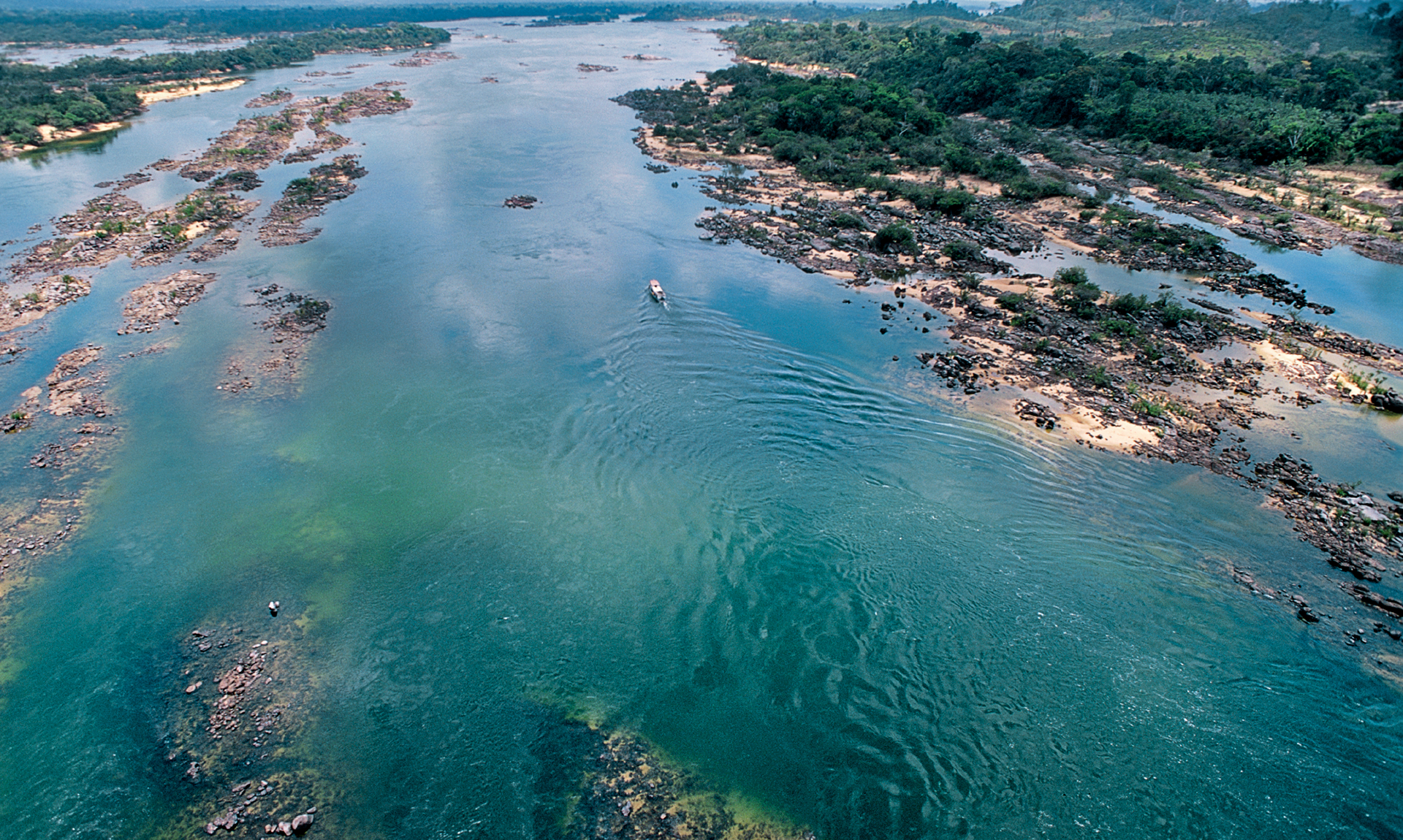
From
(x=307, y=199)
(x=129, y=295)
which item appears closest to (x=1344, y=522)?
(x=129, y=295)

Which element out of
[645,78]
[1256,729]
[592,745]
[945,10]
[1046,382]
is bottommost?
[592,745]

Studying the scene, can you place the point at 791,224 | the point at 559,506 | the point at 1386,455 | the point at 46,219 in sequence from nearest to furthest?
the point at 559,506
the point at 1386,455
the point at 46,219
the point at 791,224

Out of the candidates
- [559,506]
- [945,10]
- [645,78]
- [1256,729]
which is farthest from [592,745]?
[945,10]

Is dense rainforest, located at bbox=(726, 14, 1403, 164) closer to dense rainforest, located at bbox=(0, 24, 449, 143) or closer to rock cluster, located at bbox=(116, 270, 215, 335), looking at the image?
rock cluster, located at bbox=(116, 270, 215, 335)

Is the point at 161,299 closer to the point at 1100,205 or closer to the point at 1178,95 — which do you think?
the point at 1100,205

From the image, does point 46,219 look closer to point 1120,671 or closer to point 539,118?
point 539,118

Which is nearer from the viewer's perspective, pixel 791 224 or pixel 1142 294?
pixel 1142 294

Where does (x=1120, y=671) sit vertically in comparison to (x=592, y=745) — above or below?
above
